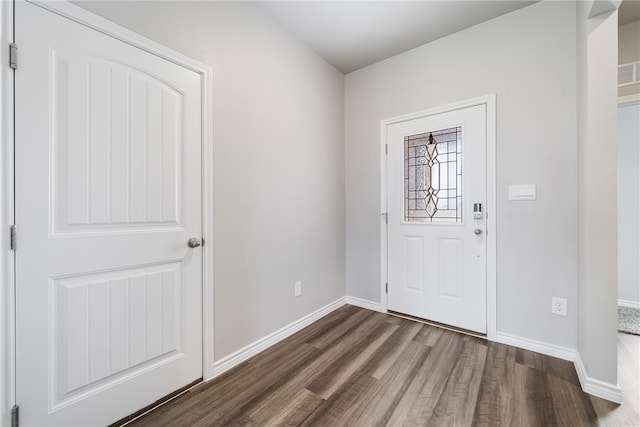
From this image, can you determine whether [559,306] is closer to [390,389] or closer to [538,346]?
[538,346]

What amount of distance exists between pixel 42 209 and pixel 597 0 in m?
2.92

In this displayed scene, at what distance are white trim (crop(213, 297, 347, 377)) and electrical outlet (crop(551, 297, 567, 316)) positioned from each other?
186 centimetres

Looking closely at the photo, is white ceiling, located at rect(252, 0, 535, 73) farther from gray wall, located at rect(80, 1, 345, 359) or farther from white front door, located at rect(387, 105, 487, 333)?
white front door, located at rect(387, 105, 487, 333)

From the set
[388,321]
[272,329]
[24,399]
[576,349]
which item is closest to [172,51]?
[24,399]

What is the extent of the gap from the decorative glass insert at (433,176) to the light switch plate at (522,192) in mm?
381

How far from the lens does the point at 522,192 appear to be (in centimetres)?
208

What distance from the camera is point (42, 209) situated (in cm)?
117

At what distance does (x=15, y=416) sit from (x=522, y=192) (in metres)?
3.15

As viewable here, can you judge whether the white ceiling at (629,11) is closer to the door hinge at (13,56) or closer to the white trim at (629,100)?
the white trim at (629,100)

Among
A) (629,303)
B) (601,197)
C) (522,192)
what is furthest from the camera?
(629,303)

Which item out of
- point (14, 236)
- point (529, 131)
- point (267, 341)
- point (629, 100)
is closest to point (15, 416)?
point (14, 236)

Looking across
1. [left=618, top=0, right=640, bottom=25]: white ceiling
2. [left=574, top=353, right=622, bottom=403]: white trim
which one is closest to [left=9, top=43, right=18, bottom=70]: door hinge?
[left=574, top=353, right=622, bottom=403]: white trim

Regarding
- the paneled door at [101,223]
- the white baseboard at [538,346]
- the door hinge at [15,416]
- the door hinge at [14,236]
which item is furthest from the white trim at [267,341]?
the white baseboard at [538,346]

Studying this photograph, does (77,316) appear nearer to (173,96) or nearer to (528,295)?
(173,96)
